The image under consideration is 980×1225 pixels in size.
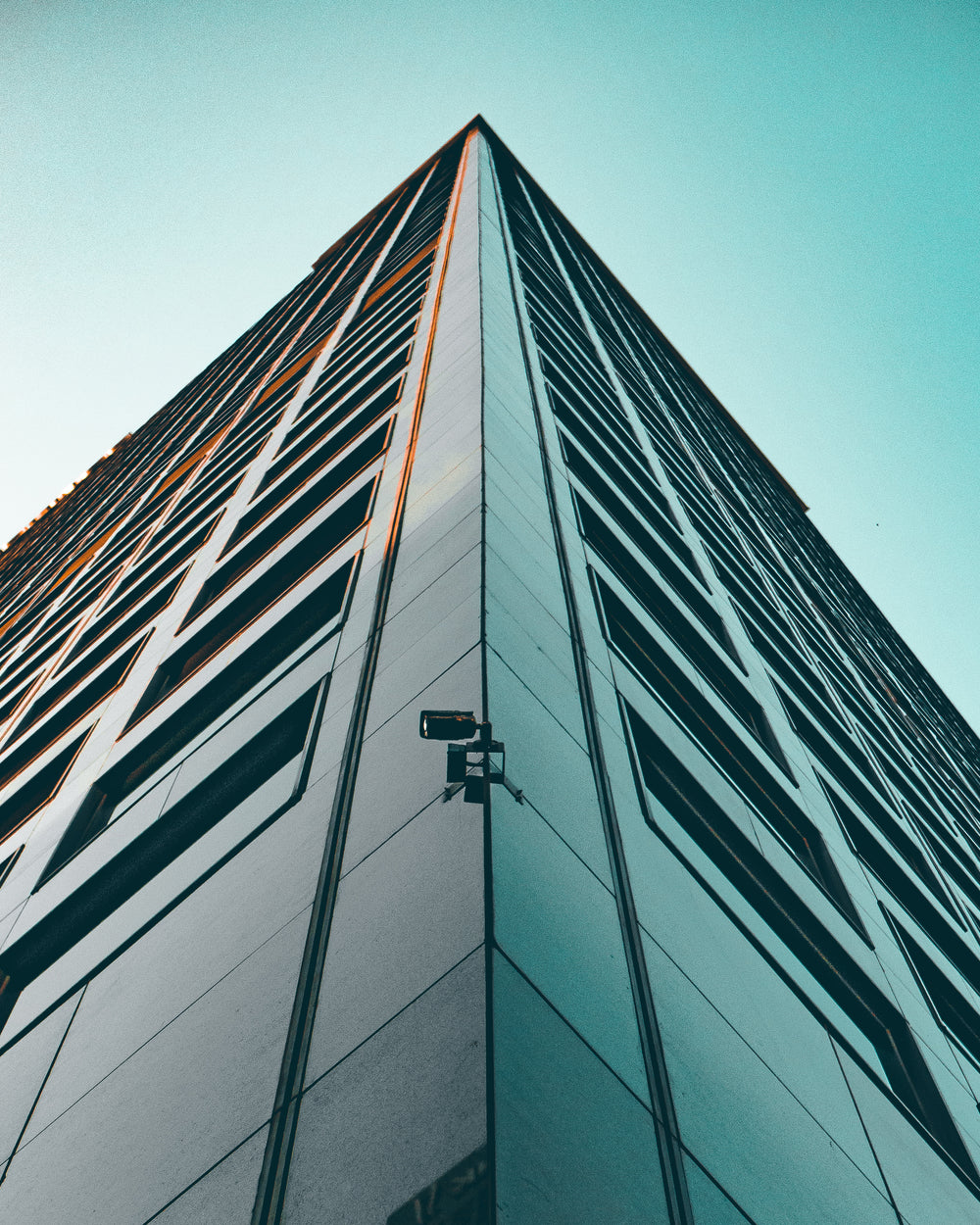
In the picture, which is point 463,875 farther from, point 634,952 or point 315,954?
point 634,952

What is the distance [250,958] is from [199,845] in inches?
92.9

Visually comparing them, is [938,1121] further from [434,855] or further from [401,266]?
[401,266]

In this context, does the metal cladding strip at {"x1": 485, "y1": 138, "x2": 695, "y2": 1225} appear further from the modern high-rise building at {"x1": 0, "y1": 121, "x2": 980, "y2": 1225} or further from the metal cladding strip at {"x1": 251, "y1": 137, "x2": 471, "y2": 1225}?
the metal cladding strip at {"x1": 251, "y1": 137, "x2": 471, "y2": 1225}

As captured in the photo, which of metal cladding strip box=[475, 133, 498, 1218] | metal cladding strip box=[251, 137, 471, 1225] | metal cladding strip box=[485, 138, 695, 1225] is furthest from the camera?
metal cladding strip box=[485, 138, 695, 1225]

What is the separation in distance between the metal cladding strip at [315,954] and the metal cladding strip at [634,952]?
1725mm

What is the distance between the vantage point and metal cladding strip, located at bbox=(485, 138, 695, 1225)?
4320mm

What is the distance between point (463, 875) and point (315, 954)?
3.48 feet

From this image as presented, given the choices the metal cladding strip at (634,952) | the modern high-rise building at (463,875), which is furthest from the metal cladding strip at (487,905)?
the metal cladding strip at (634,952)

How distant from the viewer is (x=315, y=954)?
527 centimetres

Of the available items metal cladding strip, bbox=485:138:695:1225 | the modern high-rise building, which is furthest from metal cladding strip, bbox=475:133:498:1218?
metal cladding strip, bbox=485:138:695:1225

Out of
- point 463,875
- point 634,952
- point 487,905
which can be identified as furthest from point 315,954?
point 634,952

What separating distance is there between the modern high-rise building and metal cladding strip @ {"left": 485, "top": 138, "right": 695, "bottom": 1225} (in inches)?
1.0

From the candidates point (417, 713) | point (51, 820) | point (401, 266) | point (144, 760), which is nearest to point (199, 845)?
point (417, 713)

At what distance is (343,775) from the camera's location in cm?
668
